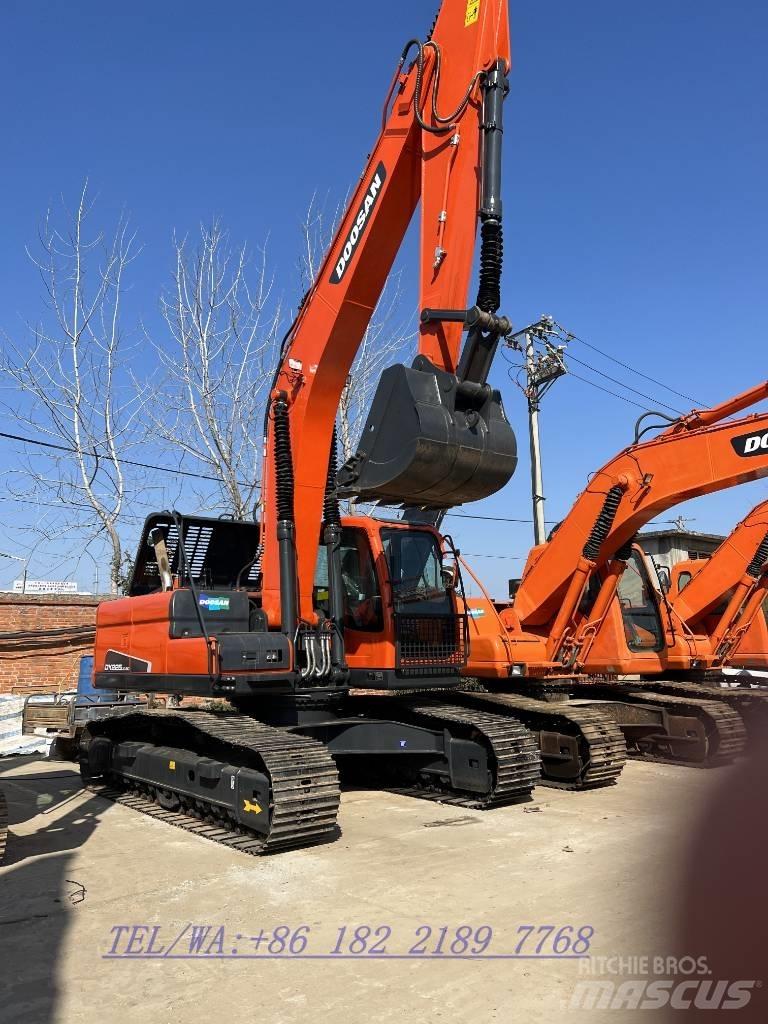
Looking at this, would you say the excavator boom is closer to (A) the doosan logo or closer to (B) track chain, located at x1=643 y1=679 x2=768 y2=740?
(B) track chain, located at x1=643 y1=679 x2=768 y2=740

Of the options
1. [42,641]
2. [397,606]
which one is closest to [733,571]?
[397,606]

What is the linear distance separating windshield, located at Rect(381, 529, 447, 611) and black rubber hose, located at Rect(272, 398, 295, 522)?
1179 millimetres

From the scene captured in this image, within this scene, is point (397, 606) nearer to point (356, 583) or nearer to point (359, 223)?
point (356, 583)

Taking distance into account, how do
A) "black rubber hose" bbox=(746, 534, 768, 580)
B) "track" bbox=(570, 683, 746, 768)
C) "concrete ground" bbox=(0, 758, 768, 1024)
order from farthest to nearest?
"black rubber hose" bbox=(746, 534, 768, 580)
"track" bbox=(570, 683, 746, 768)
"concrete ground" bbox=(0, 758, 768, 1024)

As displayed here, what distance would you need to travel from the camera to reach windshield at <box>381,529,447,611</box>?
783 cm

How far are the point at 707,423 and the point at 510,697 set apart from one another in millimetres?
3815

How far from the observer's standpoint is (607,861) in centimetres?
552

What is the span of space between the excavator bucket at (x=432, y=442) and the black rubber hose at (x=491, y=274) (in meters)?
0.55

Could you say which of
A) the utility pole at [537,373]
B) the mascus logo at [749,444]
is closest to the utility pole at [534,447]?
the utility pole at [537,373]

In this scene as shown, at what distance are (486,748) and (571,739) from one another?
1334 millimetres

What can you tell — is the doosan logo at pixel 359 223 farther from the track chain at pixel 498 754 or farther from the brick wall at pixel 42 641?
the brick wall at pixel 42 641

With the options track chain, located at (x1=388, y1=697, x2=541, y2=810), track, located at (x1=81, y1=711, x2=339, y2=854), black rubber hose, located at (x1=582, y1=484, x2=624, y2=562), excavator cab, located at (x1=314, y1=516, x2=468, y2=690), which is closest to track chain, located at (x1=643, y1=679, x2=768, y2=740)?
black rubber hose, located at (x1=582, y1=484, x2=624, y2=562)

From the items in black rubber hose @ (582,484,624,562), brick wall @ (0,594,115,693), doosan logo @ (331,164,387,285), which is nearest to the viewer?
doosan logo @ (331,164,387,285)

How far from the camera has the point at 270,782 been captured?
5.97 meters
